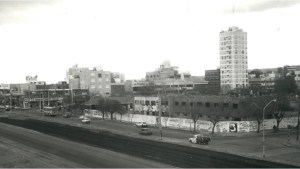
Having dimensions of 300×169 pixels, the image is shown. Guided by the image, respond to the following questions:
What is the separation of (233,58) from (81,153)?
146 metres

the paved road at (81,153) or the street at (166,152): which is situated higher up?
the street at (166,152)

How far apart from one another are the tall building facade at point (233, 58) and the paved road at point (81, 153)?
13046cm

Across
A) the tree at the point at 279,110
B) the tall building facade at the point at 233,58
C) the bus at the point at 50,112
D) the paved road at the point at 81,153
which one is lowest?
the paved road at the point at 81,153

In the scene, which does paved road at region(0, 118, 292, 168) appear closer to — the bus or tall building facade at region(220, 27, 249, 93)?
the bus

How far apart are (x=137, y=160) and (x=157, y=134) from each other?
2498 centimetres

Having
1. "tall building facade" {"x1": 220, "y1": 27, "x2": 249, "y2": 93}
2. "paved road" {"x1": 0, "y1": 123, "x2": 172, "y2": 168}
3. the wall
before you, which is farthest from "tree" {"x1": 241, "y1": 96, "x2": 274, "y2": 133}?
"tall building facade" {"x1": 220, "y1": 27, "x2": 249, "y2": 93}

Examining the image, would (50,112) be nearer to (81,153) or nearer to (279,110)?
(81,153)

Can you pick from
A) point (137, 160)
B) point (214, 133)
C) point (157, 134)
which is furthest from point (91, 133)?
point (137, 160)

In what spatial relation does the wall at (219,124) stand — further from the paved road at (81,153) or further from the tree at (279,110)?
the paved road at (81,153)

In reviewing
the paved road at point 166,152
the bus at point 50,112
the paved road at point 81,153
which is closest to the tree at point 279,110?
the paved road at point 166,152

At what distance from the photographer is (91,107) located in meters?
123

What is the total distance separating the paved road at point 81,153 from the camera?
138 feet

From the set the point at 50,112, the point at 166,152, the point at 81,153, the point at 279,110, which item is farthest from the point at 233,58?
the point at 81,153

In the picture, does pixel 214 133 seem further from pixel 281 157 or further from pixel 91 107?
pixel 91 107
